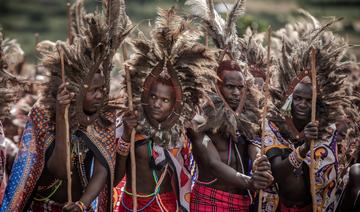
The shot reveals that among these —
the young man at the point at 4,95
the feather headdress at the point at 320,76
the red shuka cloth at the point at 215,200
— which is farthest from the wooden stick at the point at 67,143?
the feather headdress at the point at 320,76

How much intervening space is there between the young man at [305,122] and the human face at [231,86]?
1.41ft

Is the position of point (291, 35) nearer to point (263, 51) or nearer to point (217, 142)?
point (263, 51)

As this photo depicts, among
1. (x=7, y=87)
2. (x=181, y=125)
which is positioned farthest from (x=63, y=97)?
(x=7, y=87)

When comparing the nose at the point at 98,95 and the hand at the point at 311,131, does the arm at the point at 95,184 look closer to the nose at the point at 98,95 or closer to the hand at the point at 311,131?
the nose at the point at 98,95

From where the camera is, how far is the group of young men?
5805mm

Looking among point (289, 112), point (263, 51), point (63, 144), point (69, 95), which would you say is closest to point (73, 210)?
point (63, 144)

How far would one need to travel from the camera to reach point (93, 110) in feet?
19.3

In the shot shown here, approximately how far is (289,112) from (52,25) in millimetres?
26689

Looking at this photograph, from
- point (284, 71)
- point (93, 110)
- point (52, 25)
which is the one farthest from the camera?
point (52, 25)

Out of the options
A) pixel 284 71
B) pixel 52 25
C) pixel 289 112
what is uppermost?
pixel 52 25

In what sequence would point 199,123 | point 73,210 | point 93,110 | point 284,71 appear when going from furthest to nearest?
point 284,71 → point 199,123 → point 93,110 → point 73,210

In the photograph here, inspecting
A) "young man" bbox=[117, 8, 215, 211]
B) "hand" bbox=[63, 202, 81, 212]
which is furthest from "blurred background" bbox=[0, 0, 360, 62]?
"hand" bbox=[63, 202, 81, 212]

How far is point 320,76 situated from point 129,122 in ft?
6.56

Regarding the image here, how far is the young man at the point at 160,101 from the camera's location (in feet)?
20.3
